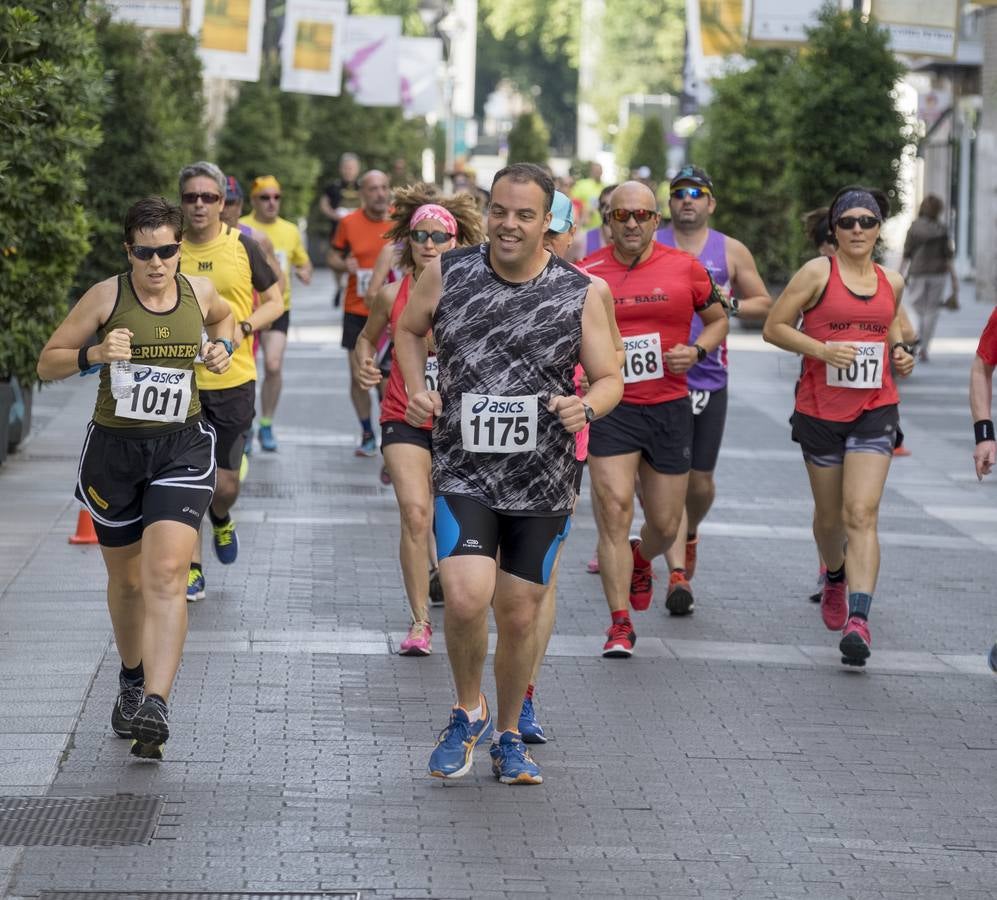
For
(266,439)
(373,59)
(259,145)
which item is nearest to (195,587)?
(266,439)

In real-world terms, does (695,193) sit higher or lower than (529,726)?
higher

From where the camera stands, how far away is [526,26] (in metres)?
104

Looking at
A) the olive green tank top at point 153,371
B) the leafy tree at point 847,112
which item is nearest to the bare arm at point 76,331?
the olive green tank top at point 153,371

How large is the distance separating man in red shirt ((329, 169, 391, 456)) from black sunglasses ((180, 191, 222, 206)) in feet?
17.0

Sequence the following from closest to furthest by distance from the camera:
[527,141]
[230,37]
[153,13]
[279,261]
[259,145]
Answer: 1. [279,261]
2. [153,13]
3. [230,37]
4. [259,145]
5. [527,141]

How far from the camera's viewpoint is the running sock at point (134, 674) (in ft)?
22.7

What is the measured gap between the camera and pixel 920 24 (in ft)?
74.2

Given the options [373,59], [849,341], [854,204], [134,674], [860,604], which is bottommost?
[134,674]

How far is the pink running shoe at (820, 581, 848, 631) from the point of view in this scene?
902 cm

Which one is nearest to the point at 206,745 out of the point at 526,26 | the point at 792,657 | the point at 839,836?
the point at 839,836

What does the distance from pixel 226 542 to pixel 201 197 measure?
1.67 meters

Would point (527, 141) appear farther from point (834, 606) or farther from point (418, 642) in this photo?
point (418, 642)

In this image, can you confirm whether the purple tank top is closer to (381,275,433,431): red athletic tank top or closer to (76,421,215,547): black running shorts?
(381,275,433,431): red athletic tank top

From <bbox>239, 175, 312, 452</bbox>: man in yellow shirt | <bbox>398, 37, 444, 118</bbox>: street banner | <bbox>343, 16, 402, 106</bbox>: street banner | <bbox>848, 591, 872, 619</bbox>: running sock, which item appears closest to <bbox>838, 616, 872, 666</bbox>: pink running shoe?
<bbox>848, 591, 872, 619</bbox>: running sock
